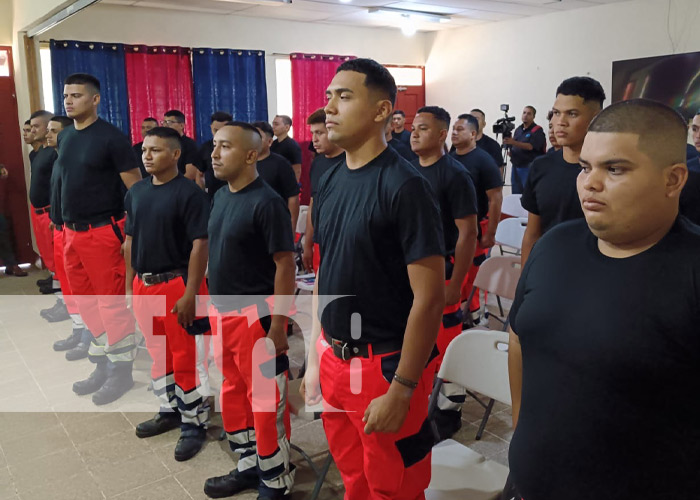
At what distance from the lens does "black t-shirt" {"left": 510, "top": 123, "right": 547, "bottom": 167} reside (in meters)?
8.43

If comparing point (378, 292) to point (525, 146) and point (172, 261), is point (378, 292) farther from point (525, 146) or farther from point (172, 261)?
point (525, 146)

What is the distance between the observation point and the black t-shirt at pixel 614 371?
3.44 feet

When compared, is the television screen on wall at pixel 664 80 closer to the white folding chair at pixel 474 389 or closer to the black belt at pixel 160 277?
A: the white folding chair at pixel 474 389

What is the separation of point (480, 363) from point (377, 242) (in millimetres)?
735

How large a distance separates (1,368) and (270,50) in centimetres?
623

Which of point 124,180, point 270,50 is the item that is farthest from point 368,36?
point 124,180

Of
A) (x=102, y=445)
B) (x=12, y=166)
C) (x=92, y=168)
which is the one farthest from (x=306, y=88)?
(x=102, y=445)

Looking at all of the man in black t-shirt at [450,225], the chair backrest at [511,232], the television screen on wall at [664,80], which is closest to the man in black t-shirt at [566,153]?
the man in black t-shirt at [450,225]

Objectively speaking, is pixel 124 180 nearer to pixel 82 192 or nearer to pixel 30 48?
pixel 82 192

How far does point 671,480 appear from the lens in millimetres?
1076

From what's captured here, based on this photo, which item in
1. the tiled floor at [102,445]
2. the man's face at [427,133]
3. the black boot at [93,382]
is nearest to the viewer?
the tiled floor at [102,445]

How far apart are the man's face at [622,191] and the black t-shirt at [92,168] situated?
3.10 meters

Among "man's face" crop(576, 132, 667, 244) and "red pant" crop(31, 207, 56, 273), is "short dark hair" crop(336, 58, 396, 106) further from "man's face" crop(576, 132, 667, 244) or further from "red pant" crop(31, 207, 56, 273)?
"red pant" crop(31, 207, 56, 273)

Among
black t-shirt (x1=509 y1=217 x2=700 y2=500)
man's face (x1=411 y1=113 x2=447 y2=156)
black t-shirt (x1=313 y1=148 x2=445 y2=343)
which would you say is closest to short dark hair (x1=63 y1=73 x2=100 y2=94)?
man's face (x1=411 y1=113 x2=447 y2=156)
